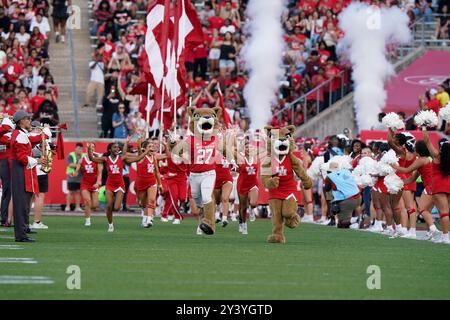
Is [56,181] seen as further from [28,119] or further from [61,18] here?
[28,119]

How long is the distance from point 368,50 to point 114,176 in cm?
1130

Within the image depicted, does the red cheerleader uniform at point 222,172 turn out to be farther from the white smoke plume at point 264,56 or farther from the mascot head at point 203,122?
the white smoke plume at point 264,56

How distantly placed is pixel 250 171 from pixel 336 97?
11.0 meters

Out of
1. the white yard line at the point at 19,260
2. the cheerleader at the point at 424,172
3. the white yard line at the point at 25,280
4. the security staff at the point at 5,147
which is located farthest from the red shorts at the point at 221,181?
the white yard line at the point at 25,280

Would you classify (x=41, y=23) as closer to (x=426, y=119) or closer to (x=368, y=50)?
(x=368, y=50)

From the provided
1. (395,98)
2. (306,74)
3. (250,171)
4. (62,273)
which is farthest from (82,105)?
(62,273)

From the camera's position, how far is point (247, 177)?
22.1 m

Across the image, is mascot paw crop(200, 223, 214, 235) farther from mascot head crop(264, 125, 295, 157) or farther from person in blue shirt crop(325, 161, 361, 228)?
person in blue shirt crop(325, 161, 361, 228)

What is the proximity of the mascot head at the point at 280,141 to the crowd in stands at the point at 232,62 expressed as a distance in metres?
13.2

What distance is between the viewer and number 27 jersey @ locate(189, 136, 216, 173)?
754 inches

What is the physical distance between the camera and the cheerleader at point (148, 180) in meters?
23.0

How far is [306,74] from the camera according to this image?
33.2m

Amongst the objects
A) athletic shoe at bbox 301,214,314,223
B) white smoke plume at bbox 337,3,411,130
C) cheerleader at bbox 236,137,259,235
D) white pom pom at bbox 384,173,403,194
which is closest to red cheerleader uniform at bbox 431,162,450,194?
white pom pom at bbox 384,173,403,194

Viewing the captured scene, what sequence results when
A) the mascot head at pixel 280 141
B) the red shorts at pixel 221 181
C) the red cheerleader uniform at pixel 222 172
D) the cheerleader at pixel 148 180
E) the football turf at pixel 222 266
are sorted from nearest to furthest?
the football turf at pixel 222 266
the mascot head at pixel 280 141
the red cheerleader uniform at pixel 222 172
the red shorts at pixel 221 181
the cheerleader at pixel 148 180
